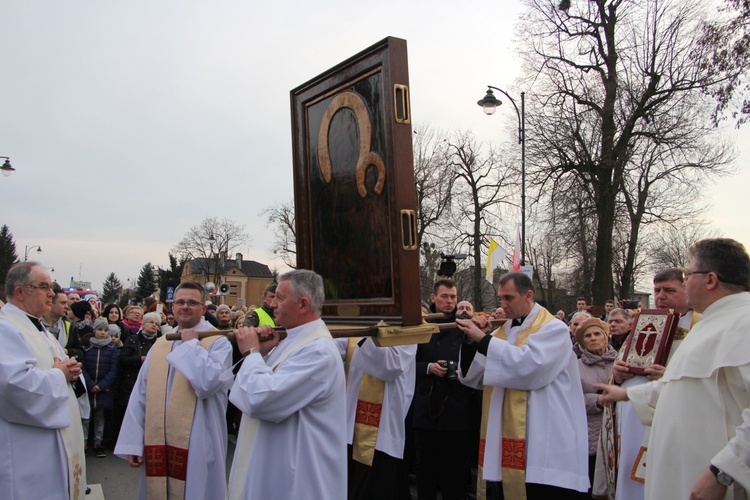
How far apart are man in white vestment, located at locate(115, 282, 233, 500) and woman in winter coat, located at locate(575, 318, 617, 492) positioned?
3.43 metres

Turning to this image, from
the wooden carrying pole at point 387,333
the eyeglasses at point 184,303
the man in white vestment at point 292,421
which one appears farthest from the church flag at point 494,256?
the man in white vestment at point 292,421

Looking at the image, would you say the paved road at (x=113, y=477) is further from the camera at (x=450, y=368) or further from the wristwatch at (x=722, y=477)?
the wristwatch at (x=722, y=477)

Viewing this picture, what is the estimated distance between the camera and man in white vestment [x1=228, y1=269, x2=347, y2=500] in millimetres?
3129

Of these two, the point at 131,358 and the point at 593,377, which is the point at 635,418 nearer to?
the point at 593,377

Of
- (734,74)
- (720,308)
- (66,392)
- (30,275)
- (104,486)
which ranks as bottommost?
(104,486)

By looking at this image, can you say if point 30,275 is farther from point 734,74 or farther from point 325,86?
point 734,74

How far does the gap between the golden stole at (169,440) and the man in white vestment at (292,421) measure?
1.05m

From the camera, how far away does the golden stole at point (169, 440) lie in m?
4.23

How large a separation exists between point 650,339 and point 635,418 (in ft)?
2.70

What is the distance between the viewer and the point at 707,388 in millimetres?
2904

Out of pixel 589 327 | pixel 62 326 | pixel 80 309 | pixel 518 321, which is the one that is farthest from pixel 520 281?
pixel 80 309

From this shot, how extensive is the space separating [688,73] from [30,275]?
20.2m

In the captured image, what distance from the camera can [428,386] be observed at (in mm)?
5883

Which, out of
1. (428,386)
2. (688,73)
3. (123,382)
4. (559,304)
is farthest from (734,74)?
(559,304)
